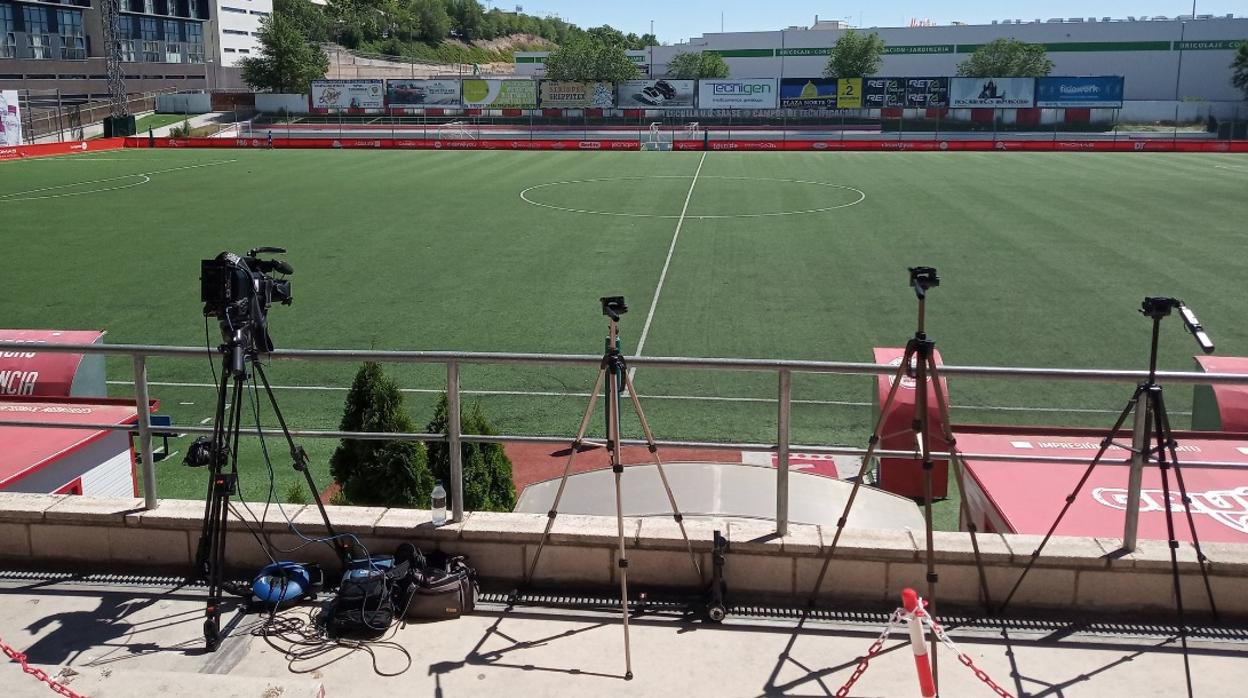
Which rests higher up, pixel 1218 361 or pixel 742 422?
pixel 1218 361

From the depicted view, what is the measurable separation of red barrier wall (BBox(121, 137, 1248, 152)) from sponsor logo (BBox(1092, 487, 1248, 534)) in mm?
54737

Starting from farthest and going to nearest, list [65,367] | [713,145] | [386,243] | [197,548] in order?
[713,145] < [386,243] < [65,367] < [197,548]

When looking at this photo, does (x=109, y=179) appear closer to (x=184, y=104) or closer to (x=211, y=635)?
(x=211, y=635)

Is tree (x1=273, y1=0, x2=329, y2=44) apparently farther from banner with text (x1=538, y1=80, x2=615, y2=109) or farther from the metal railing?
the metal railing

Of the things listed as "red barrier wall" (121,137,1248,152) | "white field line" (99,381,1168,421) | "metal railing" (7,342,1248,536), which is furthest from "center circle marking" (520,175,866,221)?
"metal railing" (7,342,1248,536)

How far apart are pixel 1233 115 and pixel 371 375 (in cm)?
10562

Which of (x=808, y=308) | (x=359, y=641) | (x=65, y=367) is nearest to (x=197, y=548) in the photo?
(x=359, y=641)

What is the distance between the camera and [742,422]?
1495 centimetres

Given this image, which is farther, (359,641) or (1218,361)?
(1218,361)

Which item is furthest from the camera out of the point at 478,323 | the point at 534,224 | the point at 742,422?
the point at 534,224

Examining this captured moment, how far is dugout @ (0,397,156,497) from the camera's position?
9.98 m

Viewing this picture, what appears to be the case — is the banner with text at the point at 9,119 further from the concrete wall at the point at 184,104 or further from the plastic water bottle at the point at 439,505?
the plastic water bottle at the point at 439,505

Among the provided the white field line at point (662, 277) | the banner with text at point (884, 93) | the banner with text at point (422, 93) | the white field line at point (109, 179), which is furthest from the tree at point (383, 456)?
the banner with text at point (422, 93)

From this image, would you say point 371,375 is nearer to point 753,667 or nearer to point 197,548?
point 197,548
